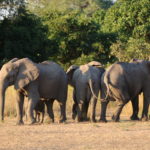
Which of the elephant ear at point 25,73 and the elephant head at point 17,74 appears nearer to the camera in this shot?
the elephant head at point 17,74

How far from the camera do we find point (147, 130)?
53.2ft

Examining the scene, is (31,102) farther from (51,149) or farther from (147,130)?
(51,149)

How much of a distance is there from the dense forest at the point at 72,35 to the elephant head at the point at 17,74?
1806cm

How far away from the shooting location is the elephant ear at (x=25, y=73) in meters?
18.9

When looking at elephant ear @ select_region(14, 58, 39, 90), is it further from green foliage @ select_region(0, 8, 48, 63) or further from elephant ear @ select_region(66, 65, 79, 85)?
green foliage @ select_region(0, 8, 48, 63)

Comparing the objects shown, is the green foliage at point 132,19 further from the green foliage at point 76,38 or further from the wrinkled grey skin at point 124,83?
the wrinkled grey skin at point 124,83

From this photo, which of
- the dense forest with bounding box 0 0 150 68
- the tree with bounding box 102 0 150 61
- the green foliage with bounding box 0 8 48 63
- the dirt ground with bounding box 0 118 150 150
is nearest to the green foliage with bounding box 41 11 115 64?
the dense forest with bounding box 0 0 150 68

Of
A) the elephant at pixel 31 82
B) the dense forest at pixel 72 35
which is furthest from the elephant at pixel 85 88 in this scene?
the dense forest at pixel 72 35

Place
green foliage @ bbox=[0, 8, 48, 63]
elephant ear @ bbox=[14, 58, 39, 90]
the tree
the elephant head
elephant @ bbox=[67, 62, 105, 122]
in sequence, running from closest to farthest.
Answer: the elephant head
elephant ear @ bbox=[14, 58, 39, 90]
elephant @ bbox=[67, 62, 105, 122]
green foliage @ bbox=[0, 8, 48, 63]
the tree

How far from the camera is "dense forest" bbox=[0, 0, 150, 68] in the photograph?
39219 millimetres

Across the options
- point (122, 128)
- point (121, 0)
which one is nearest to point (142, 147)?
point (122, 128)

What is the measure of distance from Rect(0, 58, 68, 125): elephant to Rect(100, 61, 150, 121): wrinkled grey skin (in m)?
1.34

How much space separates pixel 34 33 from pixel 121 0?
551 inches

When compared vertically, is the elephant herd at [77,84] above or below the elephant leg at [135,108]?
above
